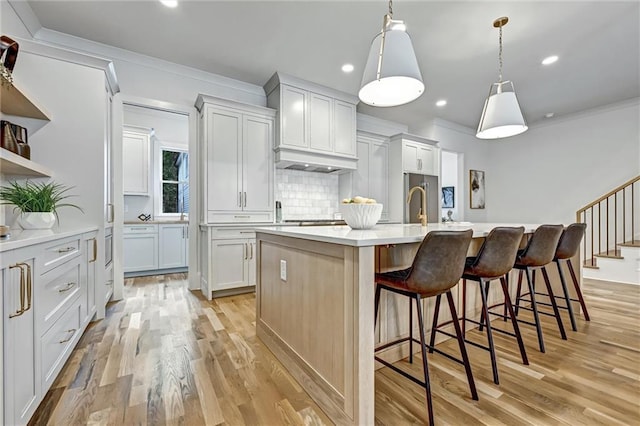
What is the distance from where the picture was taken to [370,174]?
16.3ft

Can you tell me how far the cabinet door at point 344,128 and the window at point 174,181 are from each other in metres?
3.08

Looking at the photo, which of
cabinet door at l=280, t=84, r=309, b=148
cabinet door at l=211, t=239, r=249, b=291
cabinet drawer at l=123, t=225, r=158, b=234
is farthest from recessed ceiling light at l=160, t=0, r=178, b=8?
cabinet drawer at l=123, t=225, r=158, b=234

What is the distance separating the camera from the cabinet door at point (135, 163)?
485cm

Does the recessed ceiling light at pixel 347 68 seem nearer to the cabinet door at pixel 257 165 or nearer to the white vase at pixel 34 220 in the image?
the cabinet door at pixel 257 165

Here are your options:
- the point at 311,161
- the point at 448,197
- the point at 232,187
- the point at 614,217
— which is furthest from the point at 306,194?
the point at 614,217

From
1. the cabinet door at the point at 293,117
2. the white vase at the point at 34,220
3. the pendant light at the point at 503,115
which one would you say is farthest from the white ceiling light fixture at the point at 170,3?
the pendant light at the point at 503,115

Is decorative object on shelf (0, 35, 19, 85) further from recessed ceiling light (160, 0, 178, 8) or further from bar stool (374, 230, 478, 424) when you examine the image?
bar stool (374, 230, 478, 424)

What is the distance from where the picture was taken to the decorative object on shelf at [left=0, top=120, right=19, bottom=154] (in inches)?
77.3

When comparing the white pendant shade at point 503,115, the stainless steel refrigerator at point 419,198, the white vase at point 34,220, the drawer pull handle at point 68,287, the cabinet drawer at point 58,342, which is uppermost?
the white pendant shade at point 503,115

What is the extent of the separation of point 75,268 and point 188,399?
1.31 meters

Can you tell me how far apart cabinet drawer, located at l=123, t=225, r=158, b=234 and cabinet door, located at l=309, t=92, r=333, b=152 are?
3047mm

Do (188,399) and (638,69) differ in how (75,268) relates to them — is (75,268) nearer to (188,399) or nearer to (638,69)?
(188,399)

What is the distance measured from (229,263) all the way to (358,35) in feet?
9.83

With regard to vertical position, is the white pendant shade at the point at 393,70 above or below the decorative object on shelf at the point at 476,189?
above
